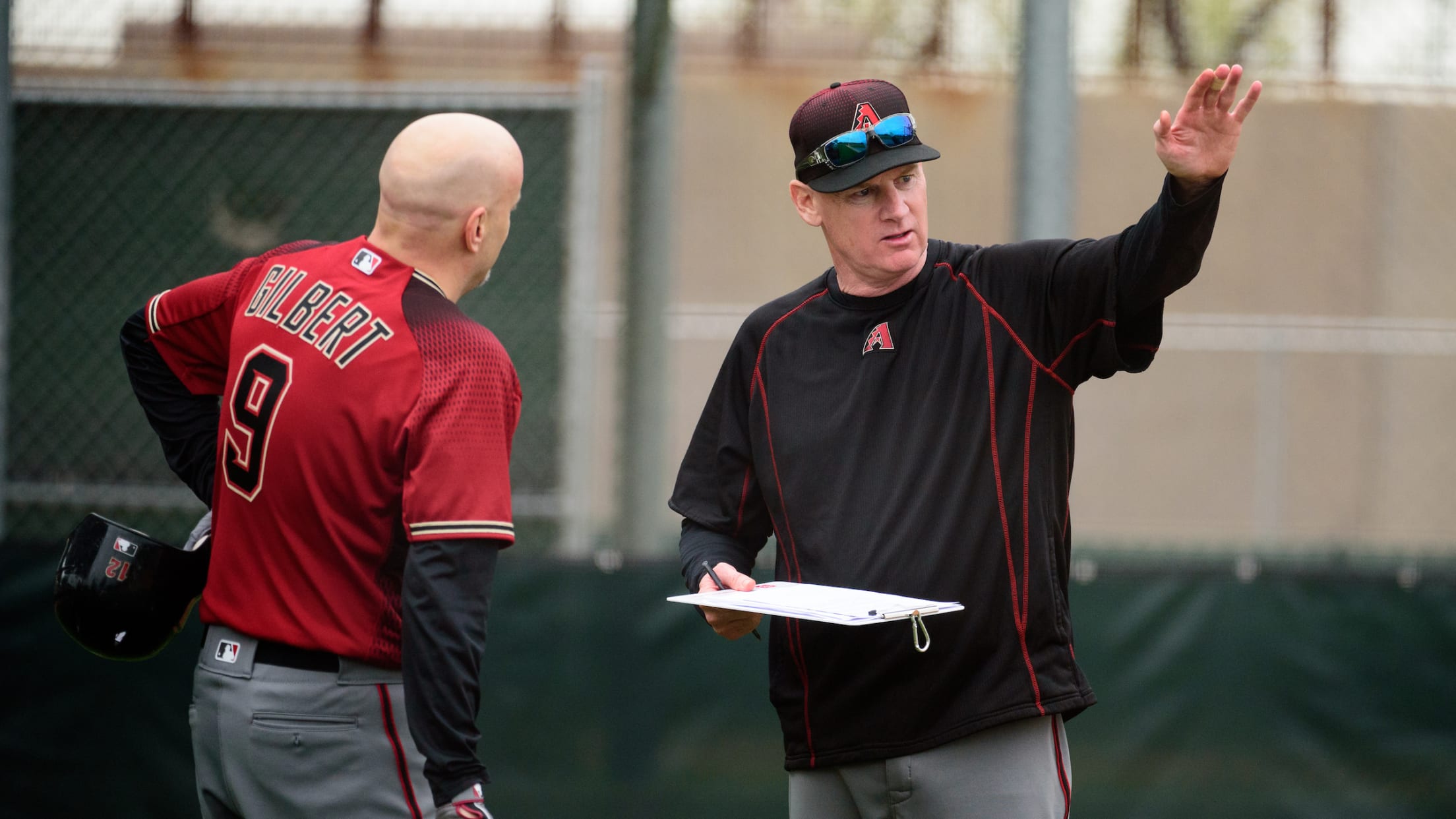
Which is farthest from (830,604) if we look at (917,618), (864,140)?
(864,140)

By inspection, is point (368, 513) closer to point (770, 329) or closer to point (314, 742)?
point (314, 742)

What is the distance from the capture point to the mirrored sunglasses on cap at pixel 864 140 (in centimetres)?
256

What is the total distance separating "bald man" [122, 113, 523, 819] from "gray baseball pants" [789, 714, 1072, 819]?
0.82 meters

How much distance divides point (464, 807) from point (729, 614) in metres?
0.68

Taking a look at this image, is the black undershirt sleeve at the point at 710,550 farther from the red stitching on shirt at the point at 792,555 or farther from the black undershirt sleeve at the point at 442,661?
the black undershirt sleeve at the point at 442,661

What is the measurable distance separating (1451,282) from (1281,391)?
203 cm

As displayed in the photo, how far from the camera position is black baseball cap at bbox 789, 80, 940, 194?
2562 mm

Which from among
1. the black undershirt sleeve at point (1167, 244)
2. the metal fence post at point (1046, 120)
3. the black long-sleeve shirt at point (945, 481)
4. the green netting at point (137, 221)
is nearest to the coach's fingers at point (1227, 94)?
the black undershirt sleeve at point (1167, 244)

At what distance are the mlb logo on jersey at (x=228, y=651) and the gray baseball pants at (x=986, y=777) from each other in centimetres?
126

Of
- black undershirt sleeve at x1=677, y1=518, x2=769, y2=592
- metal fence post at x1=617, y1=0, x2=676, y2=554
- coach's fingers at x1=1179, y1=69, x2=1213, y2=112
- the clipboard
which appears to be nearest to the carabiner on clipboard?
the clipboard

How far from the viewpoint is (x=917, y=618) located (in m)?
2.29

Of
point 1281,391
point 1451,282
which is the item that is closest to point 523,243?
point 1281,391

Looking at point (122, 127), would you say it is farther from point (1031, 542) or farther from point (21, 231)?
point (1031, 542)

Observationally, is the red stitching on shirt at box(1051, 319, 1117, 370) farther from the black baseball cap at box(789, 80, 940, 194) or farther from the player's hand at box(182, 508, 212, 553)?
the player's hand at box(182, 508, 212, 553)
